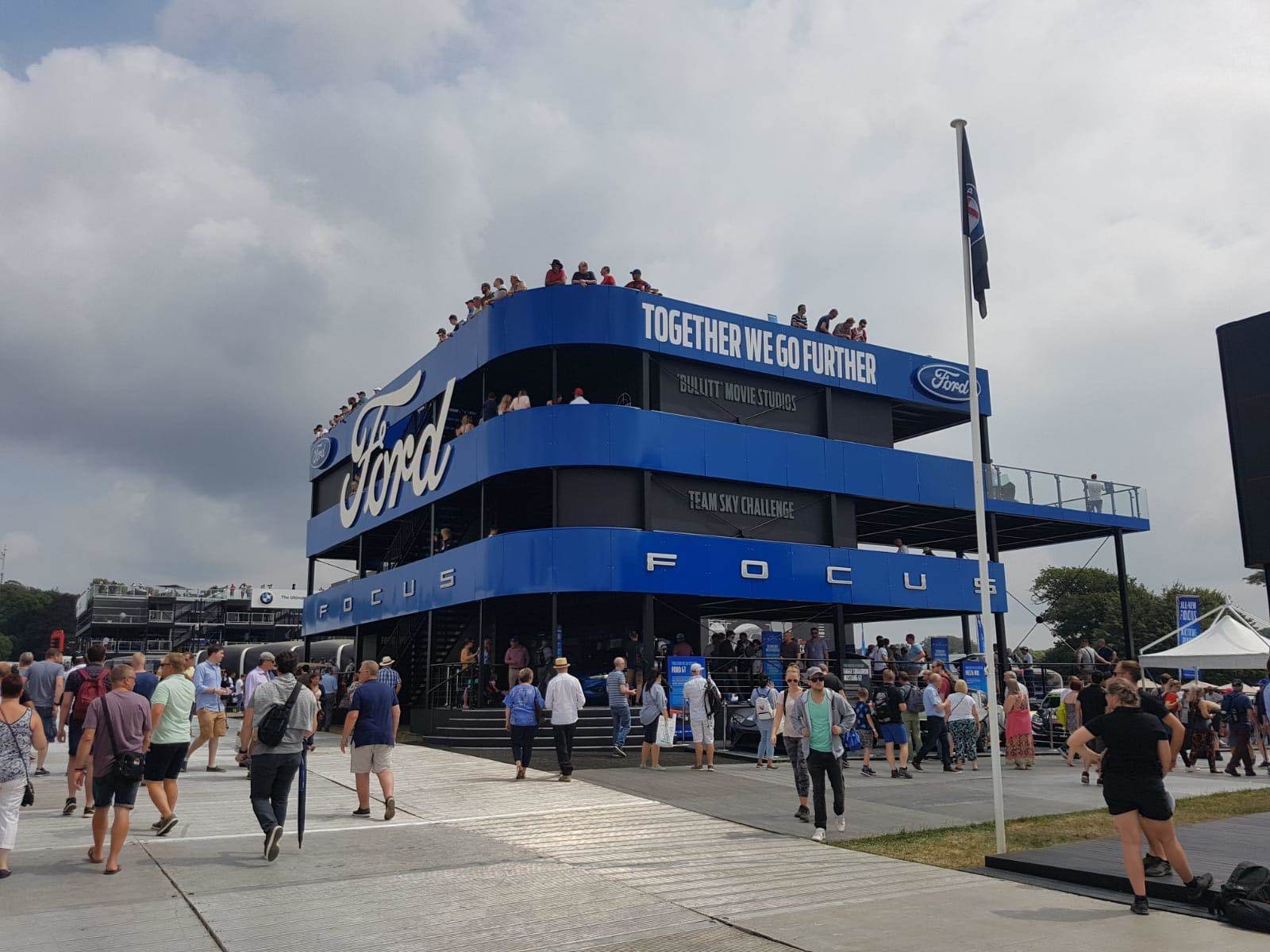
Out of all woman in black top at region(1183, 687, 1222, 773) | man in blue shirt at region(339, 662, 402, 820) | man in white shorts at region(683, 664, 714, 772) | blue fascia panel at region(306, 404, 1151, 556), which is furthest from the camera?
blue fascia panel at region(306, 404, 1151, 556)

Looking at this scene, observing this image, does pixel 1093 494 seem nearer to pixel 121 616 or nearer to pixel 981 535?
pixel 981 535

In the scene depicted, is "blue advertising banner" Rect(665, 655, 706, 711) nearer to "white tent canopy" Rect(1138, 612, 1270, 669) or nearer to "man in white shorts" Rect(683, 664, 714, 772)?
"man in white shorts" Rect(683, 664, 714, 772)

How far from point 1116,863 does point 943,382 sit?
2325 cm

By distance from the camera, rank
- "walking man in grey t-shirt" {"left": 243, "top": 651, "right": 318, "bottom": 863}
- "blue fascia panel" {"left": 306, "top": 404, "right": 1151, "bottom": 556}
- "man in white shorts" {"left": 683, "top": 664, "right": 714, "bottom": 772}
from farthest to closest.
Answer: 1. "blue fascia panel" {"left": 306, "top": 404, "right": 1151, "bottom": 556}
2. "man in white shorts" {"left": 683, "top": 664, "right": 714, "bottom": 772}
3. "walking man in grey t-shirt" {"left": 243, "top": 651, "right": 318, "bottom": 863}

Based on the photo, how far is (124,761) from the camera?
352 inches

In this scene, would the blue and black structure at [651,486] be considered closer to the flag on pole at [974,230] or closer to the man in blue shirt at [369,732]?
the man in blue shirt at [369,732]

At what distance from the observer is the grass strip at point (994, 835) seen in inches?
416

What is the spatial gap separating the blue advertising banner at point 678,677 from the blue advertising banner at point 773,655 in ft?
12.3

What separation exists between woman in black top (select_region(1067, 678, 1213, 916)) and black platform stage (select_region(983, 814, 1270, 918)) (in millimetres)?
343

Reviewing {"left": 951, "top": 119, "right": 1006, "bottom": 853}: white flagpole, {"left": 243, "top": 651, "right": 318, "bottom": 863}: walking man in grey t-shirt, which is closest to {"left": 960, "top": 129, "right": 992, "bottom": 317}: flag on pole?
{"left": 951, "top": 119, "right": 1006, "bottom": 853}: white flagpole

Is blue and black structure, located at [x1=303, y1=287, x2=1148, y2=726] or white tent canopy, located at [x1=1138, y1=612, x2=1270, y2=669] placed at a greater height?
blue and black structure, located at [x1=303, y1=287, x2=1148, y2=726]

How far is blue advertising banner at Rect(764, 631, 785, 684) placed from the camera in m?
24.5

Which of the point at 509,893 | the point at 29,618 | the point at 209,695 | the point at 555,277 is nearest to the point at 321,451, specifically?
the point at 555,277

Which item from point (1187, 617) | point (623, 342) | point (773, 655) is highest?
point (623, 342)
